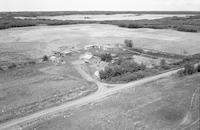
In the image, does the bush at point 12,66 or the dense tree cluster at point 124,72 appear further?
the bush at point 12,66

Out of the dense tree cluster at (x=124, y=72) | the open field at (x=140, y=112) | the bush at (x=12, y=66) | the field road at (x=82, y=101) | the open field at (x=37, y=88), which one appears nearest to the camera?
the open field at (x=140, y=112)

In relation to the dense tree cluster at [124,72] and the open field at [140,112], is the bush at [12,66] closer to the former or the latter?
the dense tree cluster at [124,72]

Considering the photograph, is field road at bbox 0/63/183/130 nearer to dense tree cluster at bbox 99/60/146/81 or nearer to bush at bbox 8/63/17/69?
dense tree cluster at bbox 99/60/146/81

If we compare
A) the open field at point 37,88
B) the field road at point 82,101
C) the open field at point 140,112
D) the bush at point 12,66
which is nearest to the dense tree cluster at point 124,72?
the field road at point 82,101

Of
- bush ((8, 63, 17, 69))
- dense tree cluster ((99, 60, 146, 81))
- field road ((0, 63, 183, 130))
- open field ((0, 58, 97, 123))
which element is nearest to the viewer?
field road ((0, 63, 183, 130))

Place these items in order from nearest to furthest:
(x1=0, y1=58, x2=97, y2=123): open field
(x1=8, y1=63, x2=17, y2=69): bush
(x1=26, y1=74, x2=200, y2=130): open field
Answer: (x1=26, y1=74, x2=200, y2=130): open field < (x1=0, y1=58, x2=97, y2=123): open field < (x1=8, y1=63, x2=17, y2=69): bush

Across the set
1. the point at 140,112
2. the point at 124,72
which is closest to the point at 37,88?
the point at 124,72

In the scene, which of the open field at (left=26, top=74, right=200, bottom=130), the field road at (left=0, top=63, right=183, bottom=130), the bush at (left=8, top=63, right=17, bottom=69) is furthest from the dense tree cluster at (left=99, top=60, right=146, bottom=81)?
the bush at (left=8, top=63, right=17, bottom=69)

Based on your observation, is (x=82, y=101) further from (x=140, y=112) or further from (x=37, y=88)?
(x=37, y=88)

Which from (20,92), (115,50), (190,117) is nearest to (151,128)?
(190,117)
